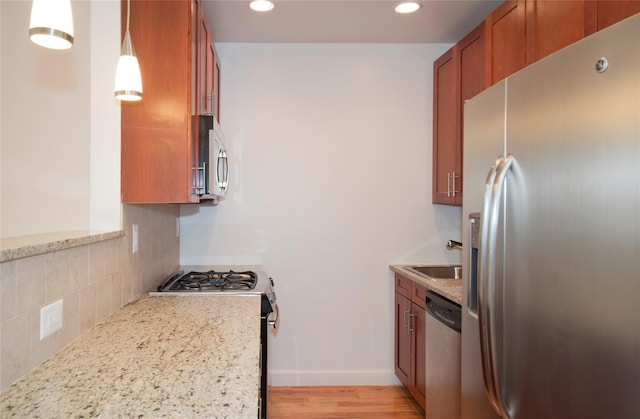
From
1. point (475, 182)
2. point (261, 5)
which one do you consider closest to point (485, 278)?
point (475, 182)

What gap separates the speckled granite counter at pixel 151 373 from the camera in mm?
945

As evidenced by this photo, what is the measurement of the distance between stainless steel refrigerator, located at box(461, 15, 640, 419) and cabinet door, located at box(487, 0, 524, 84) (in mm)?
779

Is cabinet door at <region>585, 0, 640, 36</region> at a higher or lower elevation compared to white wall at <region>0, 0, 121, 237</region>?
higher

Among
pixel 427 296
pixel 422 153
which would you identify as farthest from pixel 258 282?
pixel 422 153

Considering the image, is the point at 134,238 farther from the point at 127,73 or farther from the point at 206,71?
the point at 206,71

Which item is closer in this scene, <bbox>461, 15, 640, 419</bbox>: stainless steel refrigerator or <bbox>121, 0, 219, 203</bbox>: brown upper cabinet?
<bbox>461, 15, 640, 419</bbox>: stainless steel refrigerator

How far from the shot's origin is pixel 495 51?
2305mm

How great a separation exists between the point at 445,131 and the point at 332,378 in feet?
6.46

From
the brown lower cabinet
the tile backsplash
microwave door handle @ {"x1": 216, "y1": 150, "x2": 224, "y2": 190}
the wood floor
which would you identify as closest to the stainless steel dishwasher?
the brown lower cabinet

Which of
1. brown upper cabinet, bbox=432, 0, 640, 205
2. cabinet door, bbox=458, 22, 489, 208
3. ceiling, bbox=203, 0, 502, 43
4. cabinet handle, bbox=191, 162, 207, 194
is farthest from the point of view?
ceiling, bbox=203, 0, 502, 43

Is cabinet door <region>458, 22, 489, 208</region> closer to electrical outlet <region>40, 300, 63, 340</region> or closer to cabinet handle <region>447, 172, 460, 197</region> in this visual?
cabinet handle <region>447, 172, 460, 197</region>

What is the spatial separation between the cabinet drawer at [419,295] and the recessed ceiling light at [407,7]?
168 centimetres

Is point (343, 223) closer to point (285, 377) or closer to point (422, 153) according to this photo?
point (422, 153)

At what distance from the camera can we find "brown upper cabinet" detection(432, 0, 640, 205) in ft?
5.18
